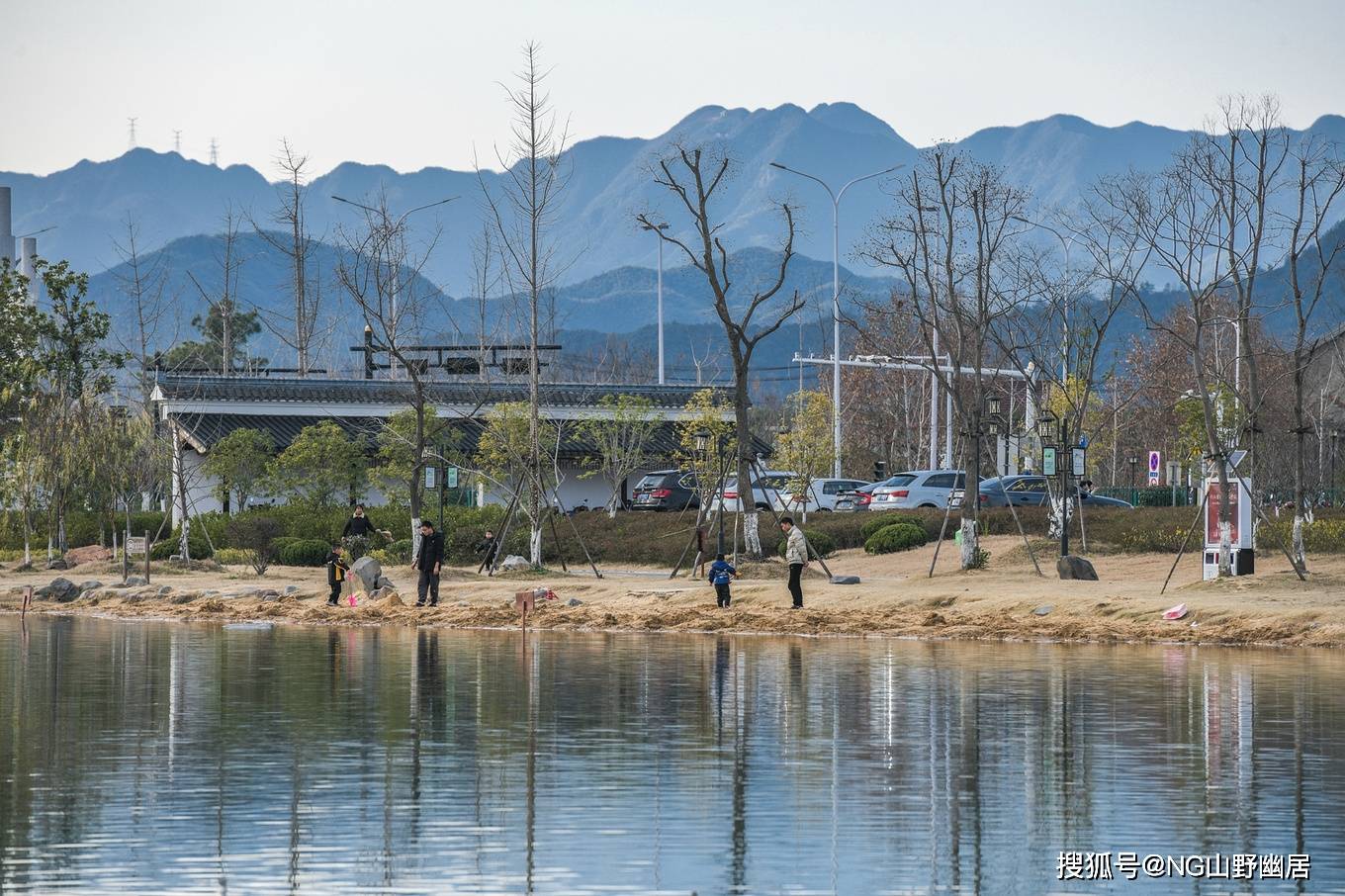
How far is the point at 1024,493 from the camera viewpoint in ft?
188

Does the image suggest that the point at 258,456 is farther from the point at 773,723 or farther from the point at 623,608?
the point at 773,723

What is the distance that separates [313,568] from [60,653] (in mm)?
20313

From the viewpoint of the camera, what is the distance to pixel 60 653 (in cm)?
2862

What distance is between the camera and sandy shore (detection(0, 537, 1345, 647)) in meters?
30.5

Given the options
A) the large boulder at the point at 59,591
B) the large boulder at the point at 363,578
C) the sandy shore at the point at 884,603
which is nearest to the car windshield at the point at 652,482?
the sandy shore at the point at 884,603

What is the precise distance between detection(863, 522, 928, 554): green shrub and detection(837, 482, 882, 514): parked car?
8444 mm

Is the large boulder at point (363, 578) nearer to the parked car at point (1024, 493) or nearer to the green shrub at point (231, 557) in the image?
the green shrub at point (231, 557)

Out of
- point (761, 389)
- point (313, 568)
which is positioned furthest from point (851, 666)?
point (761, 389)

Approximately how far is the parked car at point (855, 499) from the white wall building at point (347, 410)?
5.88 meters

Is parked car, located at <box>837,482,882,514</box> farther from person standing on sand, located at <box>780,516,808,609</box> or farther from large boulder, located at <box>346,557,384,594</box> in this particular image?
person standing on sand, located at <box>780,516,808,609</box>

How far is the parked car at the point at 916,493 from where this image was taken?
2280 inches

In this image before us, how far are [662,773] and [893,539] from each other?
33.9 meters

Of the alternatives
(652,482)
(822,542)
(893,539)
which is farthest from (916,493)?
(822,542)

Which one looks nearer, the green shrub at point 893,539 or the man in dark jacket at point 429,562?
the man in dark jacket at point 429,562
